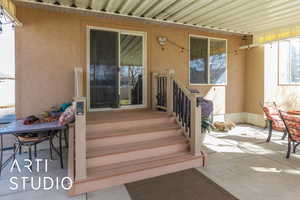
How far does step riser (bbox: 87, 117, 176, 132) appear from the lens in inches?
125

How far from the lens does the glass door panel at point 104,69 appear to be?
4.40 metres

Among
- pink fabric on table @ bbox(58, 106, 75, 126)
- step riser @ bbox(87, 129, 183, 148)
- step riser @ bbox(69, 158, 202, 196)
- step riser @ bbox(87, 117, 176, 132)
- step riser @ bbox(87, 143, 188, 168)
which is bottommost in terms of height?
step riser @ bbox(69, 158, 202, 196)

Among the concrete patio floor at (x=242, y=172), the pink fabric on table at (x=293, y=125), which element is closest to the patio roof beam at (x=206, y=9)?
the pink fabric on table at (x=293, y=125)

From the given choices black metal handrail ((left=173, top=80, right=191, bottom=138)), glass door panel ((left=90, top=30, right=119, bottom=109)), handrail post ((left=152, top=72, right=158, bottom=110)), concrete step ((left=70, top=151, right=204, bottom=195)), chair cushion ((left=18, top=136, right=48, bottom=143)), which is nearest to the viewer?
concrete step ((left=70, top=151, right=204, bottom=195))

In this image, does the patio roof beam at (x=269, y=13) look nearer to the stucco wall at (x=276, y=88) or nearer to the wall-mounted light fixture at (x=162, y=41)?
the stucco wall at (x=276, y=88)

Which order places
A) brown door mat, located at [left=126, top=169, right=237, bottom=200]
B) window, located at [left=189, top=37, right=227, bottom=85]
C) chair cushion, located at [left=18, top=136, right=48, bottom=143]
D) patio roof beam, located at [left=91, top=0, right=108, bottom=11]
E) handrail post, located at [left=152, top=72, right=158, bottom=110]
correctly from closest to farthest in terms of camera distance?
brown door mat, located at [left=126, top=169, right=237, bottom=200] → chair cushion, located at [left=18, top=136, right=48, bottom=143] → patio roof beam, located at [left=91, top=0, right=108, bottom=11] → handrail post, located at [left=152, top=72, right=158, bottom=110] → window, located at [left=189, top=37, right=227, bottom=85]

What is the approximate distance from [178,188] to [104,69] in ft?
10.8

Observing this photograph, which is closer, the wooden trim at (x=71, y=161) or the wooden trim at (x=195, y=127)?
the wooden trim at (x=71, y=161)

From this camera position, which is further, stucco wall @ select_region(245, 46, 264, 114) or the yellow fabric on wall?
stucco wall @ select_region(245, 46, 264, 114)

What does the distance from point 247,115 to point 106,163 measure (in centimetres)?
557

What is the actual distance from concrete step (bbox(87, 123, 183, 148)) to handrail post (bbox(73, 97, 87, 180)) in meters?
0.51

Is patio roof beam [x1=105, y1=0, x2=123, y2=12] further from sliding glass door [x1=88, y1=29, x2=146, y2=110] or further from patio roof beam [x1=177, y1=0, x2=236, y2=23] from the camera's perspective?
patio roof beam [x1=177, y1=0, x2=236, y2=23]

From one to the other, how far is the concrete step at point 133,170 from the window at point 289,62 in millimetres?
4924

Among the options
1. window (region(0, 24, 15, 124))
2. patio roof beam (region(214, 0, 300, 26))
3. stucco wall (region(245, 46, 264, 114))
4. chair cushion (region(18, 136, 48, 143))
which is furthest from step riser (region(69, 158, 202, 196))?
stucco wall (region(245, 46, 264, 114))
